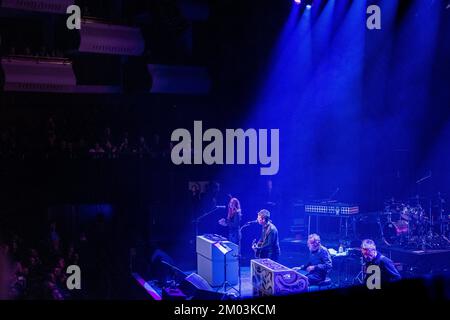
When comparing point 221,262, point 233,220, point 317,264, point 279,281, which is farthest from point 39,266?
point 317,264

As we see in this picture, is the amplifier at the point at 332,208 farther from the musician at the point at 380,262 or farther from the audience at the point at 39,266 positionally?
the audience at the point at 39,266

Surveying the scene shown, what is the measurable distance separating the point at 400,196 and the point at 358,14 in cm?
368

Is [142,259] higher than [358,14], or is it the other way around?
[358,14]

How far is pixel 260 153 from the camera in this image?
26.6 ft

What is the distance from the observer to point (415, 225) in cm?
866

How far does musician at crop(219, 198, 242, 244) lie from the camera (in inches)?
326

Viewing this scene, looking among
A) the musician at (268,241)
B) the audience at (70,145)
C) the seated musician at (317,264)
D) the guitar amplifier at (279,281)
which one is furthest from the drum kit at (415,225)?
the audience at (70,145)

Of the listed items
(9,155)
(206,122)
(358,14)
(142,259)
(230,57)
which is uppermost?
(358,14)

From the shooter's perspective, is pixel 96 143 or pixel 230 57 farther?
pixel 230 57

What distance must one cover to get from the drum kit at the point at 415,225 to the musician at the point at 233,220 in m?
2.56

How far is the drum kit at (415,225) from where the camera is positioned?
8.45 meters

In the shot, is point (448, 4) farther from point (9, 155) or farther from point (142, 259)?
point (9, 155)
